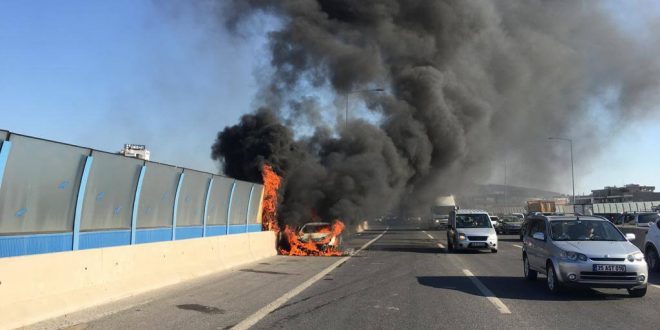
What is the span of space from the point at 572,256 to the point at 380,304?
3.39 metres

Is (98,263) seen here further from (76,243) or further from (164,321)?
(164,321)

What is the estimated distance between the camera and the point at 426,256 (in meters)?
17.6

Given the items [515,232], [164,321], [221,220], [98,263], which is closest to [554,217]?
[164,321]

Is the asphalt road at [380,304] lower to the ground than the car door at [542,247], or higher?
lower

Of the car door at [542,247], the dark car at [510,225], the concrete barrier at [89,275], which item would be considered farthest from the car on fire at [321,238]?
the dark car at [510,225]

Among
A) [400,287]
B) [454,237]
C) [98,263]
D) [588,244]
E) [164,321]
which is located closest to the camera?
[164,321]

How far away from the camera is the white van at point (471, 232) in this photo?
1869cm

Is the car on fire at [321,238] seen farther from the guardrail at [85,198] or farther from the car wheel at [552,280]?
the car wheel at [552,280]

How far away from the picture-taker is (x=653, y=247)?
13.3 metres

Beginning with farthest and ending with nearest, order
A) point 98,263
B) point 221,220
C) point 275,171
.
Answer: point 275,171, point 221,220, point 98,263

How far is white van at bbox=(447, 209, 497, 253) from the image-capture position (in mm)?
18688

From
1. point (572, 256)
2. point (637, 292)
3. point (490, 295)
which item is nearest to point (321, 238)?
point (490, 295)

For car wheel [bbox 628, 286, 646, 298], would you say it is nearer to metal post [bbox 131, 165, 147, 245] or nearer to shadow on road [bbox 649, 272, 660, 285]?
shadow on road [bbox 649, 272, 660, 285]

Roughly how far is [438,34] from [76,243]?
32250 mm
